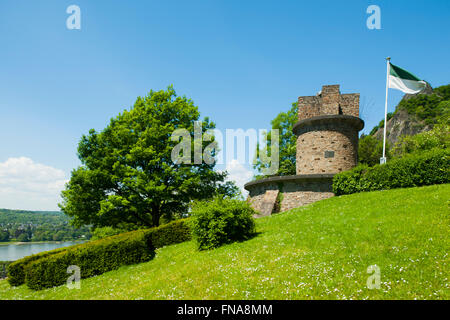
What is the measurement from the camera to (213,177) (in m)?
22.9

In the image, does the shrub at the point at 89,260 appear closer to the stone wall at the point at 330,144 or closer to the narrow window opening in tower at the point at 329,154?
the stone wall at the point at 330,144

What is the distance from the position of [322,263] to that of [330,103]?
17.4 metres

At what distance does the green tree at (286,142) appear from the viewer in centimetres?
3189

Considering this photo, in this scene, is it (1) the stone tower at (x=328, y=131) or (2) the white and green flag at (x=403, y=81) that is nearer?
(2) the white and green flag at (x=403, y=81)

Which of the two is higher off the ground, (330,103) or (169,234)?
(330,103)

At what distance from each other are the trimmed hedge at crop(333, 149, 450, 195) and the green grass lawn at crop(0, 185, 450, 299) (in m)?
2.09

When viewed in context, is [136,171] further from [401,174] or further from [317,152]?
[401,174]

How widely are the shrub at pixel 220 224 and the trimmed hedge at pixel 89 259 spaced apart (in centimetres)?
358

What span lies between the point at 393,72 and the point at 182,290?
21326 mm

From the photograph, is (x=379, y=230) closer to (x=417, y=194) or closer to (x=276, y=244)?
(x=276, y=244)

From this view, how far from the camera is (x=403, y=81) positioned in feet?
61.9

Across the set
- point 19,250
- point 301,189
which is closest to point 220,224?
point 301,189

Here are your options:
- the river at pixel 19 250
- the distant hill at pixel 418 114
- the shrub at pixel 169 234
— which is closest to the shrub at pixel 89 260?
the shrub at pixel 169 234

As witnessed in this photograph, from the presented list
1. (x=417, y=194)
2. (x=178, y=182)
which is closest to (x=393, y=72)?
(x=417, y=194)
